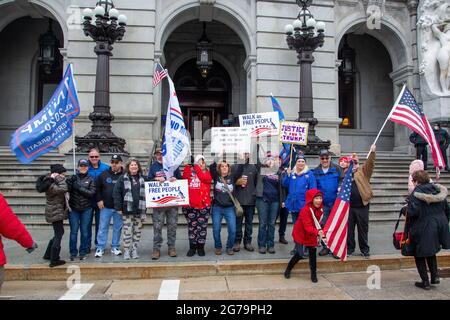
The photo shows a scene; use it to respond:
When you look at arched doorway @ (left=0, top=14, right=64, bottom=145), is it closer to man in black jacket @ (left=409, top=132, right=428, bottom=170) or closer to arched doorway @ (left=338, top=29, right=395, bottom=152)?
arched doorway @ (left=338, top=29, right=395, bottom=152)

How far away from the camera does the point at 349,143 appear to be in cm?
1805

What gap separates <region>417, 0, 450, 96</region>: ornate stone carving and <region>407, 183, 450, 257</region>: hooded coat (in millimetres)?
10754

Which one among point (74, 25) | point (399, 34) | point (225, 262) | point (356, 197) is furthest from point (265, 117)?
point (399, 34)

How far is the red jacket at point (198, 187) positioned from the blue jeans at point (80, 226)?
1.91m

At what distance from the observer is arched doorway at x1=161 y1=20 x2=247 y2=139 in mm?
17922

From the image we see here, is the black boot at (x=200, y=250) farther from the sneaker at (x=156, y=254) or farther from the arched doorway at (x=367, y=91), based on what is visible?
the arched doorway at (x=367, y=91)

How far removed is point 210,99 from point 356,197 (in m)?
13.2

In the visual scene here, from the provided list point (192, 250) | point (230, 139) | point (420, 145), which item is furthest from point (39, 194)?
point (420, 145)

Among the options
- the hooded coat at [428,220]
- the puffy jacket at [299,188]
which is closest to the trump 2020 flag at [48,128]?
the puffy jacket at [299,188]

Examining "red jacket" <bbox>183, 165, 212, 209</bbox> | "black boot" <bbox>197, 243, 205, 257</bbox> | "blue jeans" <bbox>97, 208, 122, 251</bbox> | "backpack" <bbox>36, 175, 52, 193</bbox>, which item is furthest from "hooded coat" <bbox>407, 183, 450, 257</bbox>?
"backpack" <bbox>36, 175, 52, 193</bbox>

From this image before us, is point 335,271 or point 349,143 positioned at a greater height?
point 349,143

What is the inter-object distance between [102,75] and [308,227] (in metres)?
8.43

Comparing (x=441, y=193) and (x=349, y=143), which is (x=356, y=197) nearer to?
(x=441, y=193)

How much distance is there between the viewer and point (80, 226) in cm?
648
